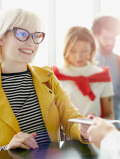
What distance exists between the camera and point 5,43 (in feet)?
4.74

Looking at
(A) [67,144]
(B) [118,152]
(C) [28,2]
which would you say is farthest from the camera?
(C) [28,2]

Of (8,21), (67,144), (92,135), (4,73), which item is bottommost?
(67,144)

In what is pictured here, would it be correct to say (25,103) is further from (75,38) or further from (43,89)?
(75,38)

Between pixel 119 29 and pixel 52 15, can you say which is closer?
pixel 119 29

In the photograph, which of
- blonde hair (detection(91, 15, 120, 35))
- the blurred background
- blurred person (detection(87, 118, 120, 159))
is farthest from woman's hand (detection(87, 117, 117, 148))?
the blurred background

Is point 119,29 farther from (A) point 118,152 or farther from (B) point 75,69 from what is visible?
(A) point 118,152

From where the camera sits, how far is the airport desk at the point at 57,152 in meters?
1.03

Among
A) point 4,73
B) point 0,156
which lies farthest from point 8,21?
point 0,156

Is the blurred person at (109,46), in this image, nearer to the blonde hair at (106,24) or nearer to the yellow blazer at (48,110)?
the blonde hair at (106,24)

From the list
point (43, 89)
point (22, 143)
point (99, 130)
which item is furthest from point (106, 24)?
point (99, 130)

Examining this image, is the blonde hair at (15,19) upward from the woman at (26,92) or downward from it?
upward

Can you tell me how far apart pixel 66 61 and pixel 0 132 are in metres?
1.45

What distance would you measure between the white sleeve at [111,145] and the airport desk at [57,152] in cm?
22

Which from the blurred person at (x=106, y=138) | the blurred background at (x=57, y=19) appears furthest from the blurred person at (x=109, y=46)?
the blurred person at (x=106, y=138)
